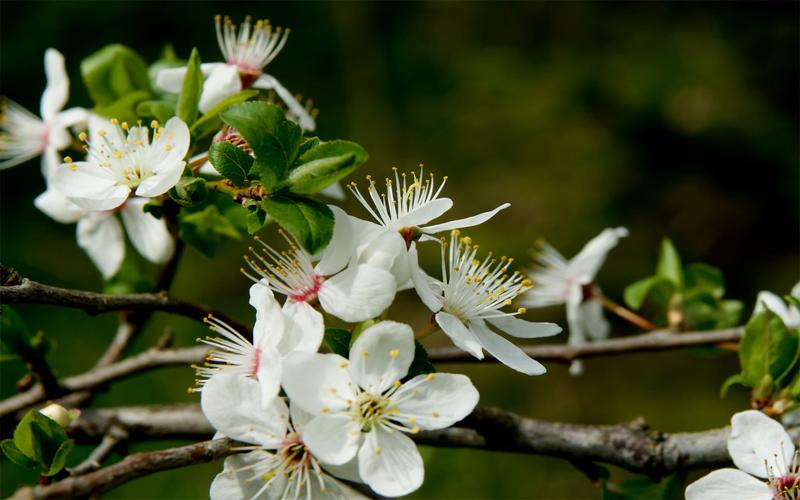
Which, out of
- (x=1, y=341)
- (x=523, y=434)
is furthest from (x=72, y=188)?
(x=523, y=434)

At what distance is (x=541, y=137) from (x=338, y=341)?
257 cm

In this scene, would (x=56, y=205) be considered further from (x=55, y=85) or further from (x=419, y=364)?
(x=419, y=364)

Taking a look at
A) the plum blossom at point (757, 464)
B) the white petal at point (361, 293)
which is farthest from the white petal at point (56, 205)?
the plum blossom at point (757, 464)

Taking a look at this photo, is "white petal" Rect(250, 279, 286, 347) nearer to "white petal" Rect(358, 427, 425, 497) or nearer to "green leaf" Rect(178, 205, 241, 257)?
"white petal" Rect(358, 427, 425, 497)

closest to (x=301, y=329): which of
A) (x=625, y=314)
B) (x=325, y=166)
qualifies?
(x=325, y=166)

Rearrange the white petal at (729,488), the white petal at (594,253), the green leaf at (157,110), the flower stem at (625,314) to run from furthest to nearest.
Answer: the white petal at (594,253)
the flower stem at (625,314)
the green leaf at (157,110)
the white petal at (729,488)

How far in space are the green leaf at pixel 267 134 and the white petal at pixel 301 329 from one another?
10 cm

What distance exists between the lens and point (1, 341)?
837mm

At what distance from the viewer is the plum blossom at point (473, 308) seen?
2.07 ft

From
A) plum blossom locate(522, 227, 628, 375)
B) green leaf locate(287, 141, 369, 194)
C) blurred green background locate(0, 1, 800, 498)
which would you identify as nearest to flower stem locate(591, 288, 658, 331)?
plum blossom locate(522, 227, 628, 375)

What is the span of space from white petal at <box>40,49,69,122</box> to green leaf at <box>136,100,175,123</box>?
21cm

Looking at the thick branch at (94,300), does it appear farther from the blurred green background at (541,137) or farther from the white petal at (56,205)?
the blurred green background at (541,137)

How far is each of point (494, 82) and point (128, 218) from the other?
2488 millimetres

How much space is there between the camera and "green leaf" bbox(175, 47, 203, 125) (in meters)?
0.75
